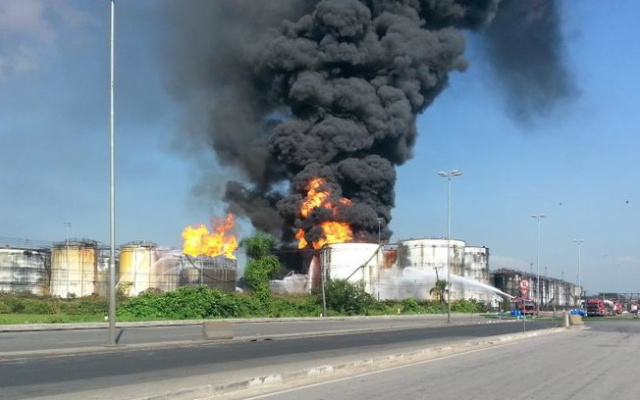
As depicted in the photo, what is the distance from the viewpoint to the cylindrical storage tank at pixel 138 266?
3191 inches

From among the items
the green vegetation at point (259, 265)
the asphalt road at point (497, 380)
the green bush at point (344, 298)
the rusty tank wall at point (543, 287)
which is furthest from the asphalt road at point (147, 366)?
the rusty tank wall at point (543, 287)

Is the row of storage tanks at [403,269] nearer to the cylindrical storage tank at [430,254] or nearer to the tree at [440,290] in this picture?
the cylindrical storage tank at [430,254]

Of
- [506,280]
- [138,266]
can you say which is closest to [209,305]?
[138,266]

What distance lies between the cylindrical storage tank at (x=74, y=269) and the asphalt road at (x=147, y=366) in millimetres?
64887

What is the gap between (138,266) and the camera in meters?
81.9

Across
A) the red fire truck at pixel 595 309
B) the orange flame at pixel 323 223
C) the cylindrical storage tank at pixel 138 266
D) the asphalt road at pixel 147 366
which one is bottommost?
the red fire truck at pixel 595 309

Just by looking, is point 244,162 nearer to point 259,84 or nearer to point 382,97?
point 259,84

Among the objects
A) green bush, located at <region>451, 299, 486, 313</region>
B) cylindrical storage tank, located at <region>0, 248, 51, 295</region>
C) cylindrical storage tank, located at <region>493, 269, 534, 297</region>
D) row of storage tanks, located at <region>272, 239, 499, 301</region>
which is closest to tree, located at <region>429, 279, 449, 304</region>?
row of storage tanks, located at <region>272, 239, 499, 301</region>

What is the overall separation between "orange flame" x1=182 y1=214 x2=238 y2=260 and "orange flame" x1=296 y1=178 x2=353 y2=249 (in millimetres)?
8925

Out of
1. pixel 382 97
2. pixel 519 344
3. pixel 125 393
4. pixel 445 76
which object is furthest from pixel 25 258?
pixel 125 393

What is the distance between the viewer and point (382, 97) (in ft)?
229

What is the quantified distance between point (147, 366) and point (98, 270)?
73286mm

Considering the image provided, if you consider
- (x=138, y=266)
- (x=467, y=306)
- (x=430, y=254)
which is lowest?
(x=467, y=306)

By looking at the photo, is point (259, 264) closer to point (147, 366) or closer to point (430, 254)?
point (430, 254)
